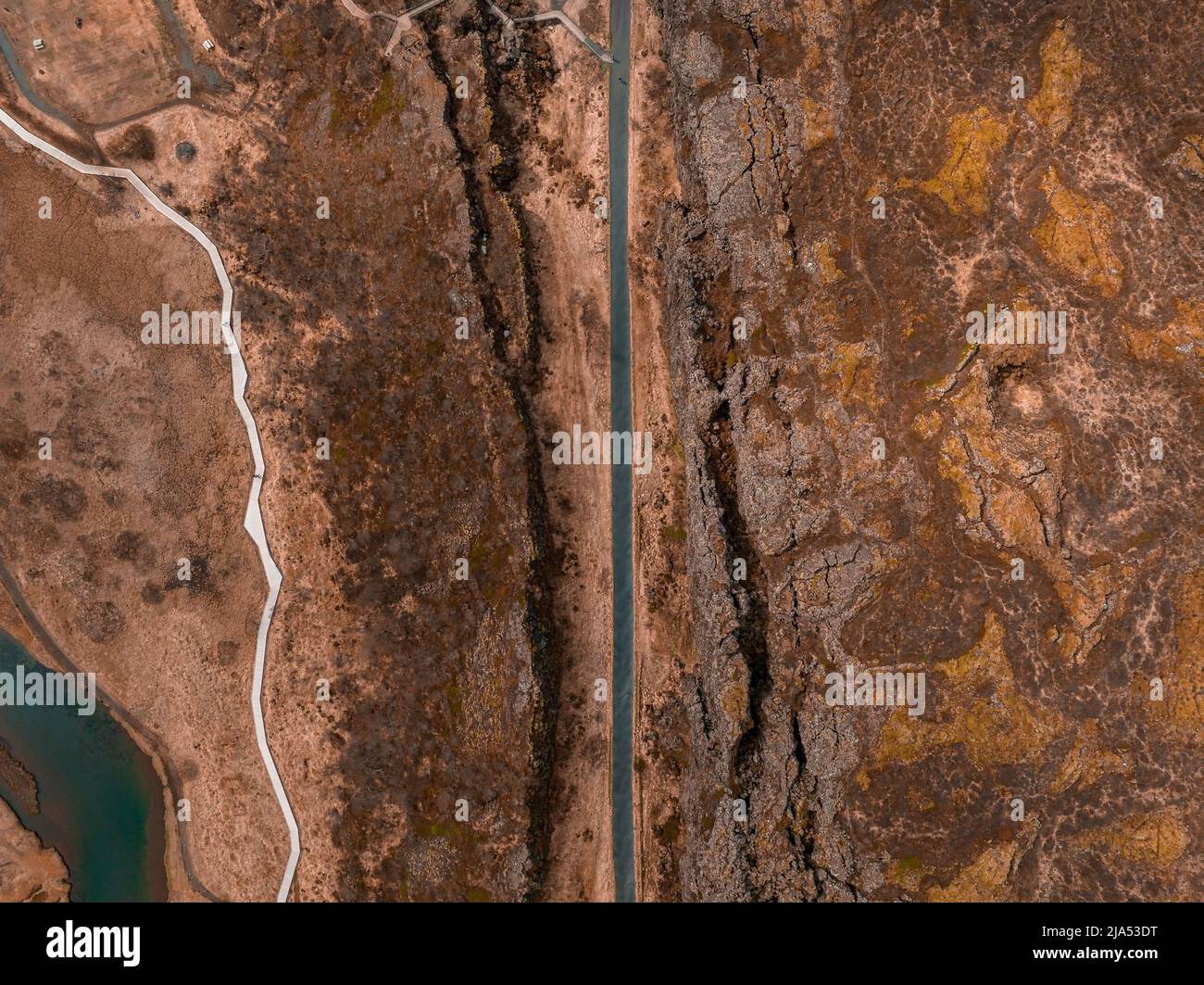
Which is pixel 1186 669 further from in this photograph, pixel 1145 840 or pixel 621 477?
pixel 621 477

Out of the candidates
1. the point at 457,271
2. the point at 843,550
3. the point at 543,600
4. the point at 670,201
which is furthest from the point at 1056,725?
the point at 457,271

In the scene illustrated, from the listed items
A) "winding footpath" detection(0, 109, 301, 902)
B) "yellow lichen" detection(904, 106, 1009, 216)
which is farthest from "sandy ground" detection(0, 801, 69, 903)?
"yellow lichen" detection(904, 106, 1009, 216)

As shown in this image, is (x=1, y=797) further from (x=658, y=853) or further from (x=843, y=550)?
A: (x=843, y=550)

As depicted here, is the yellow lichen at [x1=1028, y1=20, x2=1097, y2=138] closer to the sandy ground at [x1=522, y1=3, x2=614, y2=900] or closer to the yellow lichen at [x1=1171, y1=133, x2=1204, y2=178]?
the yellow lichen at [x1=1171, y1=133, x2=1204, y2=178]

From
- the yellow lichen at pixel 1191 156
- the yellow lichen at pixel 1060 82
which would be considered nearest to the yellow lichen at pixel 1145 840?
the yellow lichen at pixel 1191 156

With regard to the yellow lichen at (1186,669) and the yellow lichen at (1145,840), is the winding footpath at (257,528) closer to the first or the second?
the yellow lichen at (1145,840)
